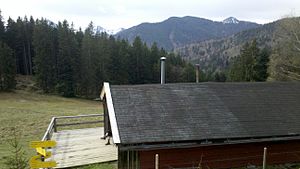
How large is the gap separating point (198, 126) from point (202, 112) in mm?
1071

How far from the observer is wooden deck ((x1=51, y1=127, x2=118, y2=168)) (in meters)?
13.2

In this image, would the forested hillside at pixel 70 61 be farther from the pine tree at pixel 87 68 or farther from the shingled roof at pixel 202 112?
the shingled roof at pixel 202 112

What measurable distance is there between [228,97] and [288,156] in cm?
358

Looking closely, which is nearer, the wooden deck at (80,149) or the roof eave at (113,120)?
the roof eave at (113,120)

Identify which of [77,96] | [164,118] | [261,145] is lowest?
[77,96]

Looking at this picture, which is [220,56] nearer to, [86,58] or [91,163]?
[86,58]

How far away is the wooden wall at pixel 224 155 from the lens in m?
12.3

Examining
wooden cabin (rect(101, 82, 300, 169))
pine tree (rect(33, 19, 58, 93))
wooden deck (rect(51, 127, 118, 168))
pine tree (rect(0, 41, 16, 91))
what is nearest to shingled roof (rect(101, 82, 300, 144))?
wooden cabin (rect(101, 82, 300, 169))

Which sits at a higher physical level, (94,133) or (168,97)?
(168,97)

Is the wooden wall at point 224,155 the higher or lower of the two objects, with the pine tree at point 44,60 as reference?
lower

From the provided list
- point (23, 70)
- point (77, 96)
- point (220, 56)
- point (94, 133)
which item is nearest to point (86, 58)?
point (77, 96)

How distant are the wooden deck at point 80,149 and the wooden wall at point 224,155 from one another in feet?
7.35

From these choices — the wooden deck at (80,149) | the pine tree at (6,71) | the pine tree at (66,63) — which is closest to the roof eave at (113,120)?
the wooden deck at (80,149)

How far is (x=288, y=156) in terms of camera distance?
1382cm
